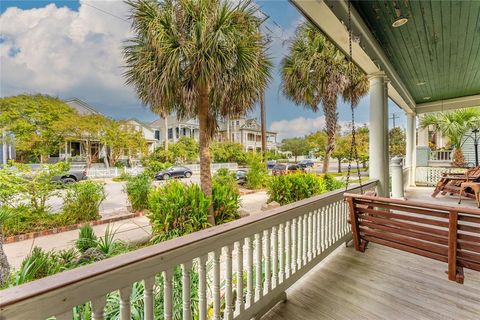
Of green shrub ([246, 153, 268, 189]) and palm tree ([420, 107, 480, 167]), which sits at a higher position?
palm tree ([420, 107, 480, 167])

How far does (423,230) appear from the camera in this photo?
1868 millimetres

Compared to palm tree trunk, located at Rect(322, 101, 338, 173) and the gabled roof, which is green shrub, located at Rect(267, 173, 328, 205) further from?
the gabled roof

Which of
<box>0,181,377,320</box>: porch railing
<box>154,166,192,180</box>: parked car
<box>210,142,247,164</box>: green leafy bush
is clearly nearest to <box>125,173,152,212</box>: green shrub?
<box>0,181,377,320</box>: porch railing

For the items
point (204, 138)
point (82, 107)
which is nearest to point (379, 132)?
point (204, 138)

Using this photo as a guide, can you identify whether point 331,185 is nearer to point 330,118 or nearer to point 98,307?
point 330,118

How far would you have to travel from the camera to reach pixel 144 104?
189 inches

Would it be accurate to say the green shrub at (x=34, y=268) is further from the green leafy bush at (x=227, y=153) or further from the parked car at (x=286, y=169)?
the green leafy bush at (x=227, y=153)

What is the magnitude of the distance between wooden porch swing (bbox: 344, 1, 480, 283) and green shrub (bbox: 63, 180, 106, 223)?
5379mm

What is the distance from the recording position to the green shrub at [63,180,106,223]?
5.09 meters

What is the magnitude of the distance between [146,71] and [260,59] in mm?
2293

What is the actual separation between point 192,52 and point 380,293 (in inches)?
167

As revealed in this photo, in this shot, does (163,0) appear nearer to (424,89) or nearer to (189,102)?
(189,102)

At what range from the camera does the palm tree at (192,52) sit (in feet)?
13.8

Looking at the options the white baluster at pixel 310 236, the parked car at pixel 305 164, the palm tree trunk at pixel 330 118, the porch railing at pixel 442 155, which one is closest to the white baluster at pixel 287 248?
the white baluster at pixel 310 236
